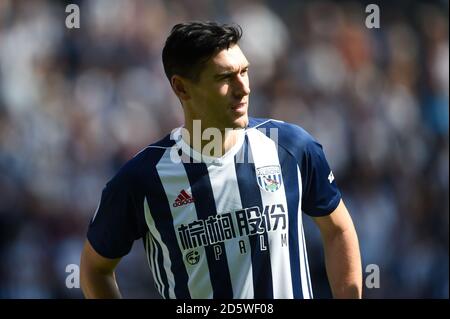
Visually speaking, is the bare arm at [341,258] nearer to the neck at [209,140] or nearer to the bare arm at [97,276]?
the neck at [209,140]

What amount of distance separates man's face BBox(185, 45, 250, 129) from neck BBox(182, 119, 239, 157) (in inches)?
1.0

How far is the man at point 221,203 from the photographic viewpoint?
10.8 ft

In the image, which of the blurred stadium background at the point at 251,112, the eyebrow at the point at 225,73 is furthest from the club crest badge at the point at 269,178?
the blurred stadium background at the point at 251,112

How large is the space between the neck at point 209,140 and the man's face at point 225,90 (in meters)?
0.03

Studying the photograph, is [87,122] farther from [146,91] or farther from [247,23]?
[247,23]

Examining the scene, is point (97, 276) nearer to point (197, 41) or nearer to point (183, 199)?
point (183, 199)

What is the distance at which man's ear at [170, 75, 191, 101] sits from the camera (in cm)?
351

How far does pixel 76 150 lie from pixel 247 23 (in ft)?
6.21

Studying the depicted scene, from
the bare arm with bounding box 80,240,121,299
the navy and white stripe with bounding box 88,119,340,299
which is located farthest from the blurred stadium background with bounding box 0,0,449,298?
the navy and white stripe with bounding box 88,119,340,299

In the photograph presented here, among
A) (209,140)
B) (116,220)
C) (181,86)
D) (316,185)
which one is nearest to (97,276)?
(116,220)

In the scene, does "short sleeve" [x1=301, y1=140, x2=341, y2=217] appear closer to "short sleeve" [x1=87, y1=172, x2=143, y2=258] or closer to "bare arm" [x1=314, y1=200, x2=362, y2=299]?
"bare arm" [x1=314, y1=200, x2=362, y2=299]
